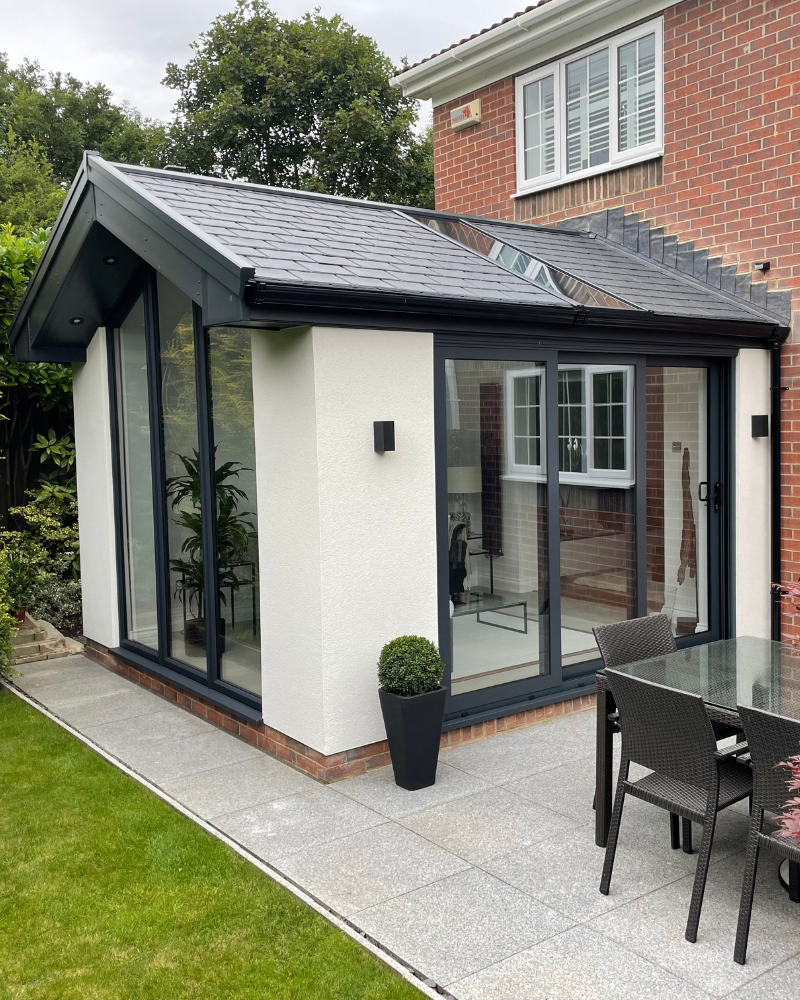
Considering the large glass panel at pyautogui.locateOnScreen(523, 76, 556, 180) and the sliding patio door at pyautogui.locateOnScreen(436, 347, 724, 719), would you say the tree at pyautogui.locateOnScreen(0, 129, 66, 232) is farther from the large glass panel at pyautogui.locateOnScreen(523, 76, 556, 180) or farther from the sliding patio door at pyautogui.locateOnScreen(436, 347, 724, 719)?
the sliding patio door at pyautogui.locateOnScreen(436, 347, 724, 719)

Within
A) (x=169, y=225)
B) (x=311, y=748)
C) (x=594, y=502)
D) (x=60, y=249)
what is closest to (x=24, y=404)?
(x=60, y=249)

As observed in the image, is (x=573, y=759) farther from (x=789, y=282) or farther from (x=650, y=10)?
(x=650, y=10)

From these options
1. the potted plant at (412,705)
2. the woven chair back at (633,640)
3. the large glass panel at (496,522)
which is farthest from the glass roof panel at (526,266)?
the potted plant at (412,705)

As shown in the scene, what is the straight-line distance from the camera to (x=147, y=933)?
3807mm

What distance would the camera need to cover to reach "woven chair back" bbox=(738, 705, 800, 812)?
3.24 meters

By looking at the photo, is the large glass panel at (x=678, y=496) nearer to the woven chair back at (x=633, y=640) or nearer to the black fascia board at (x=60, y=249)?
the woven chair back at (x=633, y=640)

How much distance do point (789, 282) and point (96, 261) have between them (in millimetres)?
5494

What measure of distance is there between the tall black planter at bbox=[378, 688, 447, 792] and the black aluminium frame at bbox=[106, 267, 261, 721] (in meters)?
1.14

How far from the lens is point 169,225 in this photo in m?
5.30

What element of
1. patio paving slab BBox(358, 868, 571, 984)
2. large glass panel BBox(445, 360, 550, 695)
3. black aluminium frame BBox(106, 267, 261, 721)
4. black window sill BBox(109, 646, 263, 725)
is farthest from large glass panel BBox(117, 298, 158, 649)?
patio paving slab BBox(358, 868, 571, 984)

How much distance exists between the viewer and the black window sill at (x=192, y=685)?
607 centimetres

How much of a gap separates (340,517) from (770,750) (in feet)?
8.81

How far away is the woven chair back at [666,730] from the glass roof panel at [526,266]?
10.4 feet

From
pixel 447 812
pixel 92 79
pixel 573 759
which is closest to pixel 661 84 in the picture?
pixel 573 759
